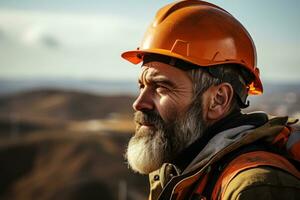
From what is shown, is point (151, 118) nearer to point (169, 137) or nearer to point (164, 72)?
point (169, 137)

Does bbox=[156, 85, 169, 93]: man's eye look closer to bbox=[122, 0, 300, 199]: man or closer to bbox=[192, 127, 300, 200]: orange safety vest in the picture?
bbox=[122, 0, 300, 199]: man

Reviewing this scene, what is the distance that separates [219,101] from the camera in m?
2.93

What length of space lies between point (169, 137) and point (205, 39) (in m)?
0.58

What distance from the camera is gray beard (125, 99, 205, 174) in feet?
9.48

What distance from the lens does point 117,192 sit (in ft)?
64.7

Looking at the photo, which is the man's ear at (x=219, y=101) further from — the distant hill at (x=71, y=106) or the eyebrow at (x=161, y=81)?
the distant hill at (x=71, y=106)

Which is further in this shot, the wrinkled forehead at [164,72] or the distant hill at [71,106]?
the distant hill at [71,106]

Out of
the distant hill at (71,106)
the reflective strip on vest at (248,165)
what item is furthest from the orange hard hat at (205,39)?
the distant hill at (71,106)

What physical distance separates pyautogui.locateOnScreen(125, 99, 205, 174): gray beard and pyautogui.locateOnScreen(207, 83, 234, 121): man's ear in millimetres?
60

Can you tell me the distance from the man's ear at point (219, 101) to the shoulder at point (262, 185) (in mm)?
652

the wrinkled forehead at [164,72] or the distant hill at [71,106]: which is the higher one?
the wrinkled forehead at [164,72]

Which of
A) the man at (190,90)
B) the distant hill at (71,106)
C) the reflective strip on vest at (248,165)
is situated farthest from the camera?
the distant hill at (71,106)

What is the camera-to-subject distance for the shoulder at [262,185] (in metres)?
2.18

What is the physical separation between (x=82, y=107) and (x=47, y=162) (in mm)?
13142
